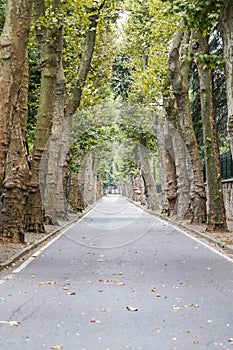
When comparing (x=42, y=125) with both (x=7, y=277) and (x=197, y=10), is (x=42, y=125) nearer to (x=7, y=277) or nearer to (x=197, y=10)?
(x=197, y=10)

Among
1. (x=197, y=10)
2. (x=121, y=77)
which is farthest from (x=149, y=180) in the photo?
(x=197, y=10)

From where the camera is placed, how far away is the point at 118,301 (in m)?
8.13

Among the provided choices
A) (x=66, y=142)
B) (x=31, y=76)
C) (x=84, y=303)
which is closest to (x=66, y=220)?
(x=66, y=142)

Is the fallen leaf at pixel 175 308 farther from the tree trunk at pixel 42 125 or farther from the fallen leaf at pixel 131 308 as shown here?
the tree trunk at pixel 42 125

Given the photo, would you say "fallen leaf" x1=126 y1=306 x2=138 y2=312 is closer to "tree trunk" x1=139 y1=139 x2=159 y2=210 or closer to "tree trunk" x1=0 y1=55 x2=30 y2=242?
"tree trunk" x1=0 y1=55 x2=30 y2=242

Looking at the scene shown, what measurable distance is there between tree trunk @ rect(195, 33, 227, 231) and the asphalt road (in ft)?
17.2

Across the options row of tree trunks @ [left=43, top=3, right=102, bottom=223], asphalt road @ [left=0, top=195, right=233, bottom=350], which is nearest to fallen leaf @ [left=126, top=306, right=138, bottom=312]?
asphalt road @ [left=0, top=195, right=233, bottom=350]

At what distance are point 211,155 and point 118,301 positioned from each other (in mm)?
12140

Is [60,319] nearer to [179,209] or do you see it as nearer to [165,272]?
[165,272]

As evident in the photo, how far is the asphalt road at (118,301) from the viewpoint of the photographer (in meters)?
6.07

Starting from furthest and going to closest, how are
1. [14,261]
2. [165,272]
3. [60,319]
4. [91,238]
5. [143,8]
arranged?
1. [143,8]
2. [91,238]
3. [14,261]
4. [165,272]
5. [60,319]

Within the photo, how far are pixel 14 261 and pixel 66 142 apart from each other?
17.2 metres

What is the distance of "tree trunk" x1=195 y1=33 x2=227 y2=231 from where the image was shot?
762 inches

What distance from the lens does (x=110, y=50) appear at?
119 ft
